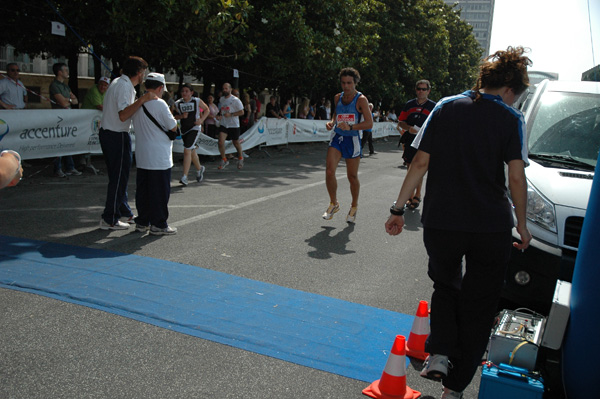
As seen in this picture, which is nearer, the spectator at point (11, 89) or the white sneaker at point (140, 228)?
the white sneaker at point (140, 228)

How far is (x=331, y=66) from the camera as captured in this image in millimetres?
21359

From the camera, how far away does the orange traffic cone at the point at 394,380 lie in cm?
340

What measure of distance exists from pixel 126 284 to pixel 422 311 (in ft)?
7.96

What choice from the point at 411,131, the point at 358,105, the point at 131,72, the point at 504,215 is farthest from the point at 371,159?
the point at 504,215

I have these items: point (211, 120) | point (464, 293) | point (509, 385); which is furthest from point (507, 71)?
point (211, 120)

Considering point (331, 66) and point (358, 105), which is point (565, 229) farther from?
point (331, 66)

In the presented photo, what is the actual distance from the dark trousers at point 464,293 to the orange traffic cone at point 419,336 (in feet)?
1.65

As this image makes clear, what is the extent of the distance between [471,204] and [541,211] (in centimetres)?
134

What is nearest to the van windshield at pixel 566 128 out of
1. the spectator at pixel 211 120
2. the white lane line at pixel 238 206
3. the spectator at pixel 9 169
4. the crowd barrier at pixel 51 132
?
the spectator at pixel 9 169

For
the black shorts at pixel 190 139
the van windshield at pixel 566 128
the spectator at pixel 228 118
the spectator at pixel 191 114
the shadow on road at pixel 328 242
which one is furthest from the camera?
the spectator at pixel 228 118

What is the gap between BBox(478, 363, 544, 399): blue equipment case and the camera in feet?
10.2

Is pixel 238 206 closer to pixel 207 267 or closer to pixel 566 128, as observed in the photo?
pixel 207 267

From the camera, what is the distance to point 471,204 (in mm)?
3355

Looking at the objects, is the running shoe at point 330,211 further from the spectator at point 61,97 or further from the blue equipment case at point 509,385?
the spectator at point 61,97
